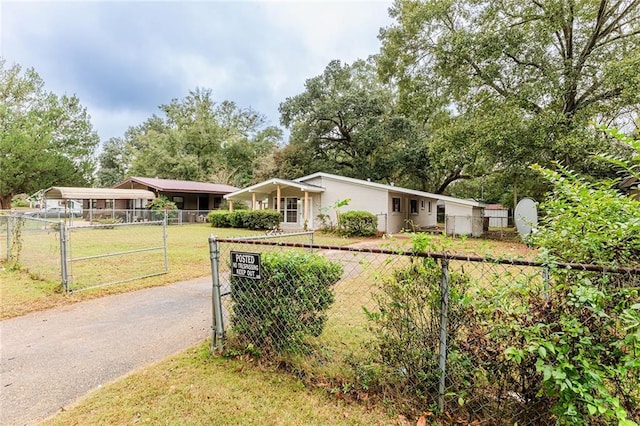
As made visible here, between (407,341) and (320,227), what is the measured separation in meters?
16.3

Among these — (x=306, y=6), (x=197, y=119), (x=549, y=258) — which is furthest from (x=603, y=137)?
(x=197, y=119)

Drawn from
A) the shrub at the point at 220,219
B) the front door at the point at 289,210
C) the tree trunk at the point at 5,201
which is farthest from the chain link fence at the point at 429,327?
the tree trunk at the point at 5,201

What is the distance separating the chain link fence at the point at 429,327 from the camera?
1.96 metres

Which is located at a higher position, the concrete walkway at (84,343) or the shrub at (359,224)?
the shrub at (359,224)

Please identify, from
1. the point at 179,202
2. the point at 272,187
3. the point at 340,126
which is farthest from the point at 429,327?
the point at 179,202

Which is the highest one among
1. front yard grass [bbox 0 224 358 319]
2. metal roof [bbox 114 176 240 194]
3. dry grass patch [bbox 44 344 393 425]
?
metal roof [bbox 114 176 240 194]

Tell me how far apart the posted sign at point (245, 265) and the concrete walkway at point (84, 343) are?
1.36 m

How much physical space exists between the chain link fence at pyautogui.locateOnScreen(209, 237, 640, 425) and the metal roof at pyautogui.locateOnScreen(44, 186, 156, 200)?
75.5 feet

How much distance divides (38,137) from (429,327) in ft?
114

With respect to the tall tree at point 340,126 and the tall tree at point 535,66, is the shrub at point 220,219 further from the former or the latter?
the tall tree at point 535,66

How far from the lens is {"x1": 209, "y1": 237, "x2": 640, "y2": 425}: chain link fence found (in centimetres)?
196

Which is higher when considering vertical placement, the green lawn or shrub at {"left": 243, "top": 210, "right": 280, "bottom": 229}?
shrub at {"left": 243, "top": 210, "right": 280, "bottom": 229}

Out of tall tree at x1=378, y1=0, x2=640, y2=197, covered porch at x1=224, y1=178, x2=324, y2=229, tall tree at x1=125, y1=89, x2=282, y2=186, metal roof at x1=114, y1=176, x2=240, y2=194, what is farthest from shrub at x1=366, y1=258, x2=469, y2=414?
tall tree at x1=125, y1=89, x2=282, y2=186

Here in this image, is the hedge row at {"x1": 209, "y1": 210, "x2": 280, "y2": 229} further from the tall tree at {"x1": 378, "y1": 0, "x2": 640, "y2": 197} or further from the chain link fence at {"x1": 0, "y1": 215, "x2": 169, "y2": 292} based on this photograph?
the tall tree at {"x1": 378, "y1": 0, "x2": 640, "y2": 197}
